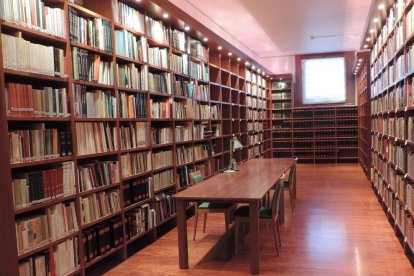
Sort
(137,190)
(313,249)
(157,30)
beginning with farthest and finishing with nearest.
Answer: (157,30) → (137,190) → (313,249)

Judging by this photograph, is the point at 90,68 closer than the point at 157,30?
Yes

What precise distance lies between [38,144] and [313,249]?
121 inches

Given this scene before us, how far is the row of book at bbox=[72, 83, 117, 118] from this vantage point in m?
3.39

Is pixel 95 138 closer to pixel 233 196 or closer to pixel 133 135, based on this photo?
pixel 133 135

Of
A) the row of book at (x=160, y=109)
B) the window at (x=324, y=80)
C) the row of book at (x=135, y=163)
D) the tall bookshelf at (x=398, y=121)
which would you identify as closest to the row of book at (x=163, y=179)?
the row of book at (x=135, y=163)

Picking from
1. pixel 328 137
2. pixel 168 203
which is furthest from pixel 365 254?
pixel 328 137

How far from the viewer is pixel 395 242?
432 cm

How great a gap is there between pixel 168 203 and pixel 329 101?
8.82 metres

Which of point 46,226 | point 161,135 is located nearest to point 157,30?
point 161,135

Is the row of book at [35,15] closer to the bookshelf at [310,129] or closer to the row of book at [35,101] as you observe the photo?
the row of book at [35,101]

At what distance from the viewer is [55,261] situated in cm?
305

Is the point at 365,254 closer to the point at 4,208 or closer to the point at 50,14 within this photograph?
the point at 4,208

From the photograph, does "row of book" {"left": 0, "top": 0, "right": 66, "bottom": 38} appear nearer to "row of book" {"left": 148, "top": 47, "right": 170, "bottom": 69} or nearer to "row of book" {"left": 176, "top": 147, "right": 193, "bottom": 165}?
"row of book" {"left": 148, "top": 47, "right": 170, "bottom": 69}

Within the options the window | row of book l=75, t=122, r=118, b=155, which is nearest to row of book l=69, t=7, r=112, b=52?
row of book l=75, t=122, r=118, b=155
